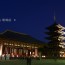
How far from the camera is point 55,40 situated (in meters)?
42.8

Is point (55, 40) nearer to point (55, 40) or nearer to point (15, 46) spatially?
point (55, 40)

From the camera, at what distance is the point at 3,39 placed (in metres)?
44.6

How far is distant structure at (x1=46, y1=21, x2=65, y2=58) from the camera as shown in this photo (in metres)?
42.5

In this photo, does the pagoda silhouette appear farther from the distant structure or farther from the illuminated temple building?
the illuminated temple building

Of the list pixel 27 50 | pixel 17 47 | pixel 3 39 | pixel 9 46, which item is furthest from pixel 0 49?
pixel 27 50

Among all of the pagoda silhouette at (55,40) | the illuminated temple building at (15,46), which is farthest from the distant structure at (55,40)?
the illuminated temple building at (15,46)

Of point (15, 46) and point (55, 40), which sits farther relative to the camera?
point (15, 46)

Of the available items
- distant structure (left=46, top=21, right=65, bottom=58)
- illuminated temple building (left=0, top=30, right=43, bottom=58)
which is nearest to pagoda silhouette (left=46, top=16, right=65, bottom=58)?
distant structure (left=46, top=21, right=65, bottom=58)

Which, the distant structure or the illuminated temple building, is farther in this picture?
the illuminated temple building

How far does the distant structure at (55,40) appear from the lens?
42.5m

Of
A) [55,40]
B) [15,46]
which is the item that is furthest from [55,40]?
[15,46]

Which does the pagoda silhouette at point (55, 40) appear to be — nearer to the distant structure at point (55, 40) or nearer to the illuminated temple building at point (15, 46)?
the distant structure at point (55, 40)

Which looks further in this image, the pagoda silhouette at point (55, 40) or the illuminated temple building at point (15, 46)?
the illuminated temple building at point (15, 46)

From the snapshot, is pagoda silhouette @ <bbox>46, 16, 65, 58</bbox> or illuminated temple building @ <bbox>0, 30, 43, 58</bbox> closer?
pagoda silhouette @ <bbox>46, 16, 65, 58</bbox>
